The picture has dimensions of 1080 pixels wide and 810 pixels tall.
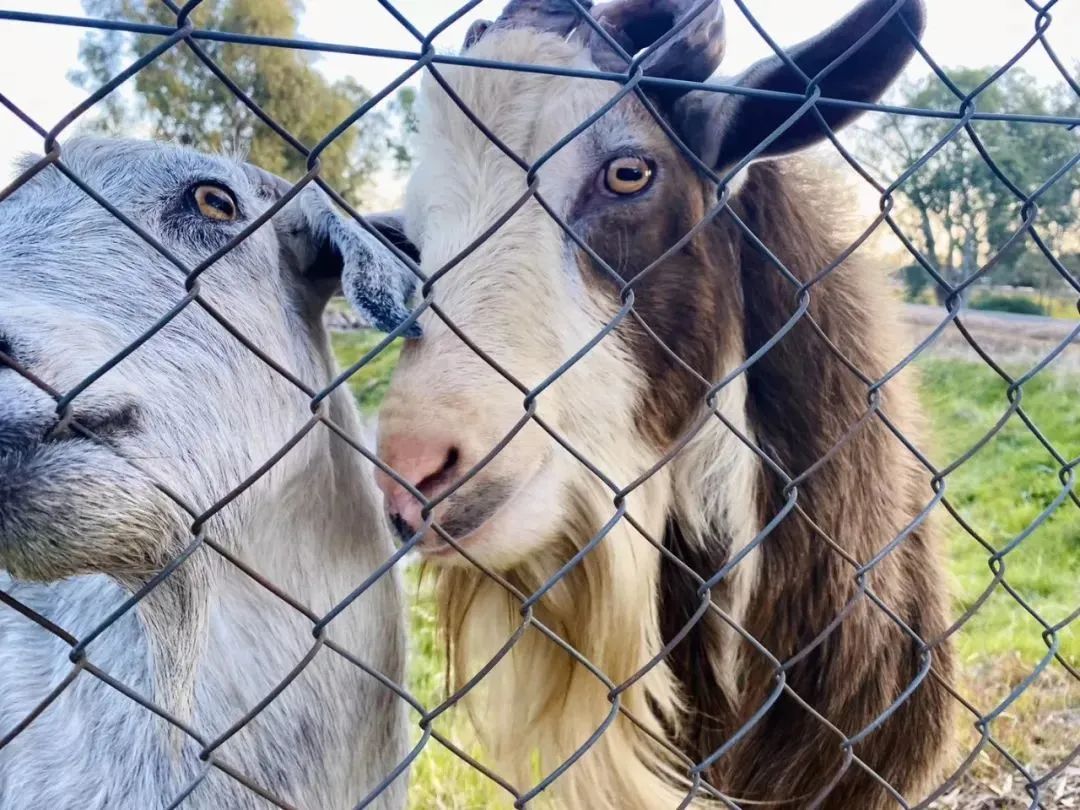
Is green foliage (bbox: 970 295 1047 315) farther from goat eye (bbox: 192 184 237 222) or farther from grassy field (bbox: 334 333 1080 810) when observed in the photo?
goat eye (bbox: 192 184 237 222)

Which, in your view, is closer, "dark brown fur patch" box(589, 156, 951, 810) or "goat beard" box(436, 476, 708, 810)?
"goat beard" box(436, 476, 708, 810)

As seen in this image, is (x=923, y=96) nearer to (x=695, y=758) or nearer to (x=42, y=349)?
(x=695, y=758)

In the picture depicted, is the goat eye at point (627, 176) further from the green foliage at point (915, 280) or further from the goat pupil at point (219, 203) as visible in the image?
the green foliage at point (915, 280)

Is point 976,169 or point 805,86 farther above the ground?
point 805,86

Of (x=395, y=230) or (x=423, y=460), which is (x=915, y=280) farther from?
(x=423, y=460)

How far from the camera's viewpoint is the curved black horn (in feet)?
5.97

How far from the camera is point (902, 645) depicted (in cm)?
225

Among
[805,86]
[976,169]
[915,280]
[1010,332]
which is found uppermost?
[805,86]

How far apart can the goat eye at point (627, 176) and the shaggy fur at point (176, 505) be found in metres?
0.51

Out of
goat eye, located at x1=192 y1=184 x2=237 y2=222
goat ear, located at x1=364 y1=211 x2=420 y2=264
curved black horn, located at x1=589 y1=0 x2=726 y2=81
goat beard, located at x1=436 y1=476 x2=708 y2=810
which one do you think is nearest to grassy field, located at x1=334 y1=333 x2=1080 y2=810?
goat beard, located at x1=436 y1=476 x2=708 y2=810

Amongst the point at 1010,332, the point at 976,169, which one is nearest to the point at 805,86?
the point at 976,169

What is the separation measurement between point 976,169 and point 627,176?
207 centimetres

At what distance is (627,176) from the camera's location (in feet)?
6.30

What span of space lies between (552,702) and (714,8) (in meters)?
1.50
